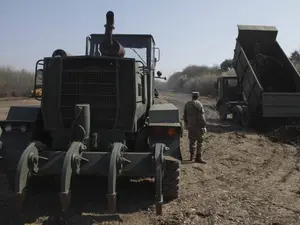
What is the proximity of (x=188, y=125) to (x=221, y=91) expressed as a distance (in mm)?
10931

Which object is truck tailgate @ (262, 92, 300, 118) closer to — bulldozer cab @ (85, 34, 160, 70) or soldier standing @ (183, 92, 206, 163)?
soldier standing @ (183, 92, 206, 163)

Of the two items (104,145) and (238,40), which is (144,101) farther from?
(238,40)

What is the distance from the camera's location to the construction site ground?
5.17 m

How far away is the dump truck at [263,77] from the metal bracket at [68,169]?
10603 mm

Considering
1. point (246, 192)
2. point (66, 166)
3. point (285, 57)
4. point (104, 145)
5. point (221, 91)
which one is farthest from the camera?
point (221, 91)

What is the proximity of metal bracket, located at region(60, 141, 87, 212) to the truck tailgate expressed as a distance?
10544 mm

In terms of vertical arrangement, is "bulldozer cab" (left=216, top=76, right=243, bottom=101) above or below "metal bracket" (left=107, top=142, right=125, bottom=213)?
above

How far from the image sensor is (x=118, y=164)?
5168 millimetres

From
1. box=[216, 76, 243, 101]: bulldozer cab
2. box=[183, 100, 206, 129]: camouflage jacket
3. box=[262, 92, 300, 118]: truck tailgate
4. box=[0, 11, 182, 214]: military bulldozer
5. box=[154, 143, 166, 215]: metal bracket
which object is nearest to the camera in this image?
box=[154, 143, 166, 215]: metal bracket

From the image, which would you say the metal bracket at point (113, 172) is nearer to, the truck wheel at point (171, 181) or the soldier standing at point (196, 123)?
the truck wheel at point (171, 181)

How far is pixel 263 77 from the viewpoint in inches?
656

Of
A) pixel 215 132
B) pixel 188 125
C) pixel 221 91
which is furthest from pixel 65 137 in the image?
pixel 221 91

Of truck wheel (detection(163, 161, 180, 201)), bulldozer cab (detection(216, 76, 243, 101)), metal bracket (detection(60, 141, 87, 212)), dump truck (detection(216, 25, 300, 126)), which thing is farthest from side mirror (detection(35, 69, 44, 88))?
bulldozer cab (detection(216, 76, 243, 101))

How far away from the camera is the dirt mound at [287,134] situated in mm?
12664
